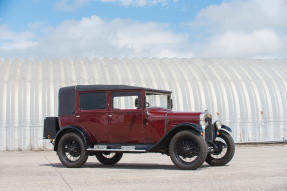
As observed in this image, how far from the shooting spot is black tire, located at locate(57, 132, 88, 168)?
12.2m

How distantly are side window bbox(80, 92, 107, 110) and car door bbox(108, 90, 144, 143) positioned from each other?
265 millimetres

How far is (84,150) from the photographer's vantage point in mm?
12008

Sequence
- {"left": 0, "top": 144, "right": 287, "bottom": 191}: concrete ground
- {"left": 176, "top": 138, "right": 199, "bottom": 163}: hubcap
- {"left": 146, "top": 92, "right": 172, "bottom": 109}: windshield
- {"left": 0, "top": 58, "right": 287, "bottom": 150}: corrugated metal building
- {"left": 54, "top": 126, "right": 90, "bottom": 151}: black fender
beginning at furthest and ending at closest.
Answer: {"left": 0, "top": 58, "right": 287, "bottom": 150}: corrugated metal building → {"left": 54, "top": 126, "right": 90, "bottom": 151}: black fender → {"left": 146, "top": 92, "right": 172, "bottom": 109}: windshield → {"left": 176, "top": 138, "right": 199, "bottom": 163}: hubcap → {"left": 0, "top": 144, "right": 287, "bottom": 191}: concrete ground

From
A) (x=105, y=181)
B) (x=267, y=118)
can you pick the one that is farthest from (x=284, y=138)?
(x=105, y=181)

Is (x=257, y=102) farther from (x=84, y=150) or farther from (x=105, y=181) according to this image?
(x=105, y=181)

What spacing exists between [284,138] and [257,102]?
216 cm

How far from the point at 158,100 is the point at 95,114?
1704 mm

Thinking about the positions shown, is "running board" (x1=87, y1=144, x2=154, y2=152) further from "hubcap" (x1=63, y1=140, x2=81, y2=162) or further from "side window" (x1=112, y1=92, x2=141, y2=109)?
"side window" (x1=112, y1=92, x2=141, y2=109)

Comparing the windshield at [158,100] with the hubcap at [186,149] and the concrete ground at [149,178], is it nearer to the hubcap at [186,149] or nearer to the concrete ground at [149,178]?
the hubcap at [186,149]

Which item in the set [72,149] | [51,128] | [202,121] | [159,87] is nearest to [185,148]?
[202,121]

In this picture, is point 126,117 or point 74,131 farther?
point 74,131

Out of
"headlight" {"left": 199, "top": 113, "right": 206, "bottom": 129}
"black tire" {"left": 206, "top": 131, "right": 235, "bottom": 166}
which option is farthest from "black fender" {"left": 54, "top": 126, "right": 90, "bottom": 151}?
"black tire" {"left": 206, "top": 131, "right": 235, "bottom": 166}

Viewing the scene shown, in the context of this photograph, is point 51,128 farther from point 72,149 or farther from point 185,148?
point 185,148

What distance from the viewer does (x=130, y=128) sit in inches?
468
